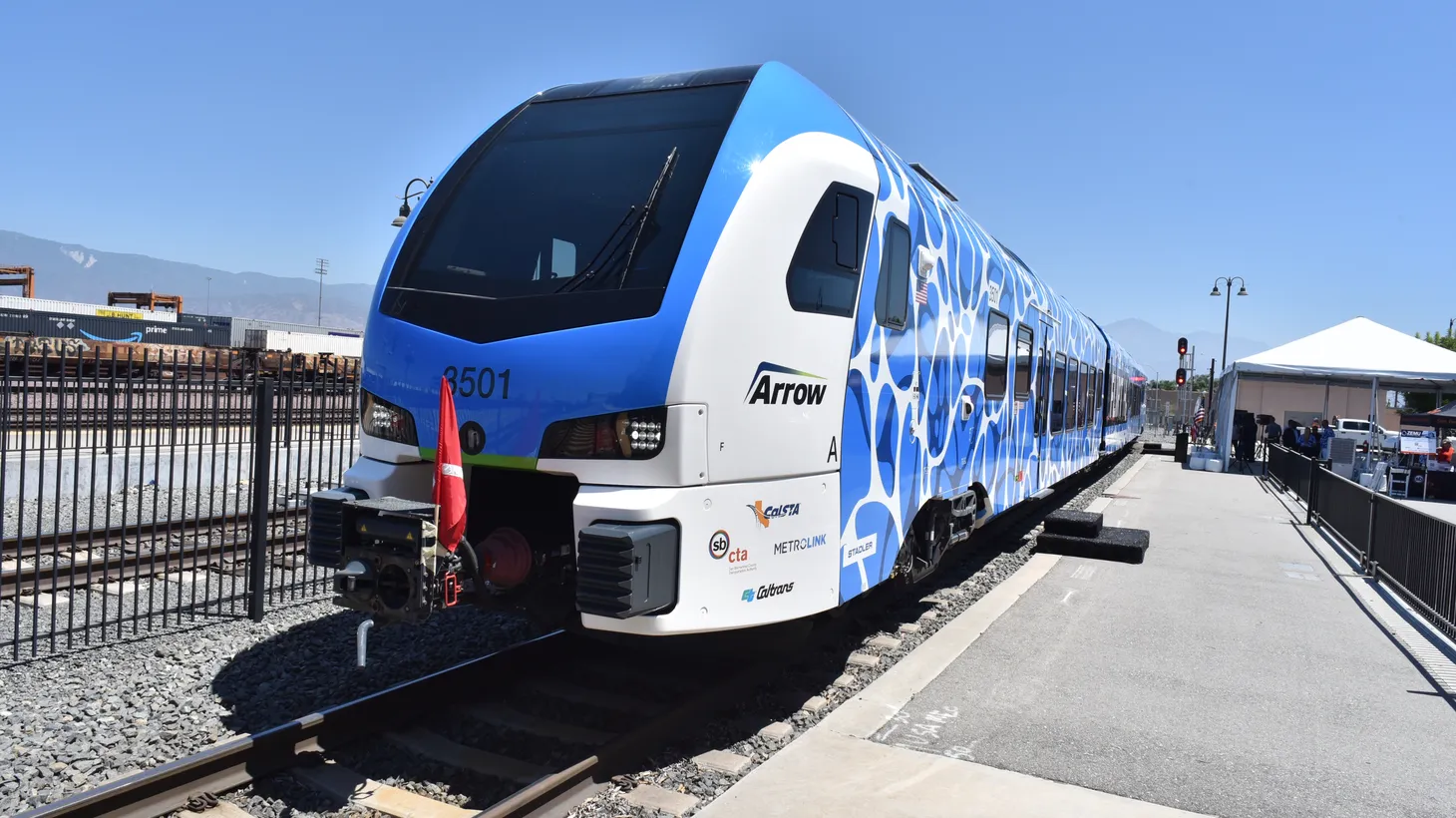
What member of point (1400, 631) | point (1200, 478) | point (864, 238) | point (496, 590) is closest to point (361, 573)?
point (496, 590)

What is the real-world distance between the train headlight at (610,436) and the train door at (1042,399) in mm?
6938

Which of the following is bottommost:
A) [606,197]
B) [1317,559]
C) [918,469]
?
[1317,559]

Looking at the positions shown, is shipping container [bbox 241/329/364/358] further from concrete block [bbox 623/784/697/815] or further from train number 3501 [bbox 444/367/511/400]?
concrete block [bbox 623/784/697/815]

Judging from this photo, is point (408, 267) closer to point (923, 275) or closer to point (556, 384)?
point (556, 384)

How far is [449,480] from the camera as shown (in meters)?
4.05

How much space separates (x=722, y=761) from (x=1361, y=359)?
2401cm

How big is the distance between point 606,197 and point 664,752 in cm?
270

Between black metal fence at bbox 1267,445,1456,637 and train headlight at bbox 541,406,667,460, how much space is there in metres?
7.39

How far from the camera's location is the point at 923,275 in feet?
20.0

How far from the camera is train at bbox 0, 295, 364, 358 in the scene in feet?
139

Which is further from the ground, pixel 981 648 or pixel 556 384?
pixel 556 384

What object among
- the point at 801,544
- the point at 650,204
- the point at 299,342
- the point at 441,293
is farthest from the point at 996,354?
the point at 299,342

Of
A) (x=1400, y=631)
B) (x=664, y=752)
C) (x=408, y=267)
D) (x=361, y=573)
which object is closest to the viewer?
(x=361, y=573)

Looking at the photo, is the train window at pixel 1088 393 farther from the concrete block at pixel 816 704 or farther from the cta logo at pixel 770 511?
the cta logo at pixel 770 511
